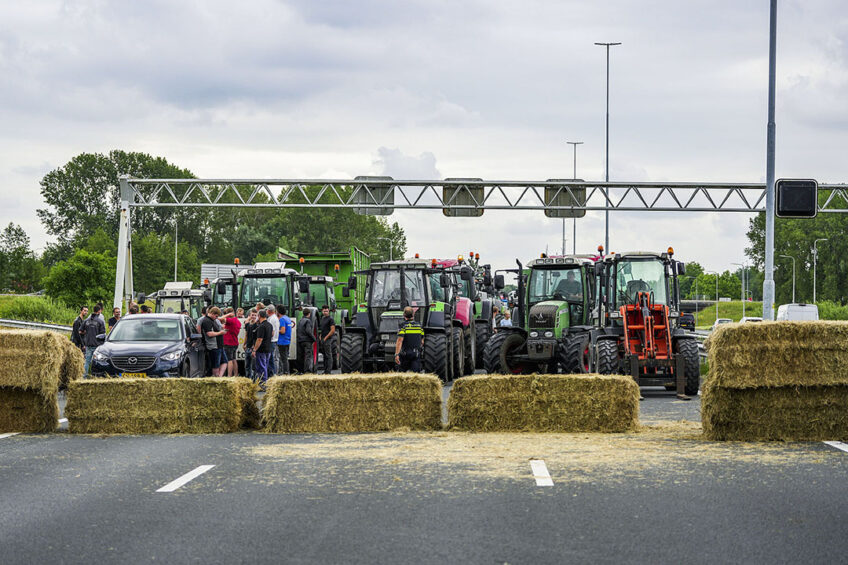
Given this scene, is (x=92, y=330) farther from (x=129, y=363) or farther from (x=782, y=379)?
(x=782, y=379)

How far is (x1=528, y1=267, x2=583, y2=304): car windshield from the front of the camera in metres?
26.0

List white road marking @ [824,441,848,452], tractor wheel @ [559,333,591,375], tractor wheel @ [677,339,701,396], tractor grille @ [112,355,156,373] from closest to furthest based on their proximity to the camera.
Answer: white road marking @ [824,441,848,452], tractor grille @ [112,355,156,373], tractor wheel @ [677,339,701,396], tractor wheel @ [559,333,591,375]

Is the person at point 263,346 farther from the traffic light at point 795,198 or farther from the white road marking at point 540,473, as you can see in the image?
the white road marking at point 540,473

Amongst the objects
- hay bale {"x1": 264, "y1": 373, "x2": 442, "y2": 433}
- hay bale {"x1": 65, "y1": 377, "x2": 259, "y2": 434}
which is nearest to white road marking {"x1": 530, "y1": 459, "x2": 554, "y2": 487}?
hay bale {"x1": 264, "y1": 373, "x2": 442, "y2": 433}

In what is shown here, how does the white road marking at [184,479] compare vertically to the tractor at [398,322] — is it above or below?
below

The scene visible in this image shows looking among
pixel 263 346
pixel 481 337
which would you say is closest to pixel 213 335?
pixel 263 346

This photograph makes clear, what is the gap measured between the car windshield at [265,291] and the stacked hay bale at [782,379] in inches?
699

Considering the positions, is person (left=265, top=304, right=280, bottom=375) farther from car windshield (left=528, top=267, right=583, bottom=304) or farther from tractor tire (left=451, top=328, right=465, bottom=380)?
car windshield (left=528, top=267, right=583, bottom=304)

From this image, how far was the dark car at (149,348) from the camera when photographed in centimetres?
2122

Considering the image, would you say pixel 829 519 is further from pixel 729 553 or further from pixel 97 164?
pixel 97 164

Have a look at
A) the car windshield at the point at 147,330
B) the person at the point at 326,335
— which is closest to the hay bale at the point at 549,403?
the car windshield at the point at 147,330

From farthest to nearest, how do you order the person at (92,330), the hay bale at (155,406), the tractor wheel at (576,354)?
the person at (92,330) → the tractor wheel at (576,354) → the hay bale at (155,406)

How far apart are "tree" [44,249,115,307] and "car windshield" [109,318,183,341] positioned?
4741 centimetres

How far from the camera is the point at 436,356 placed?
84.1 feet
